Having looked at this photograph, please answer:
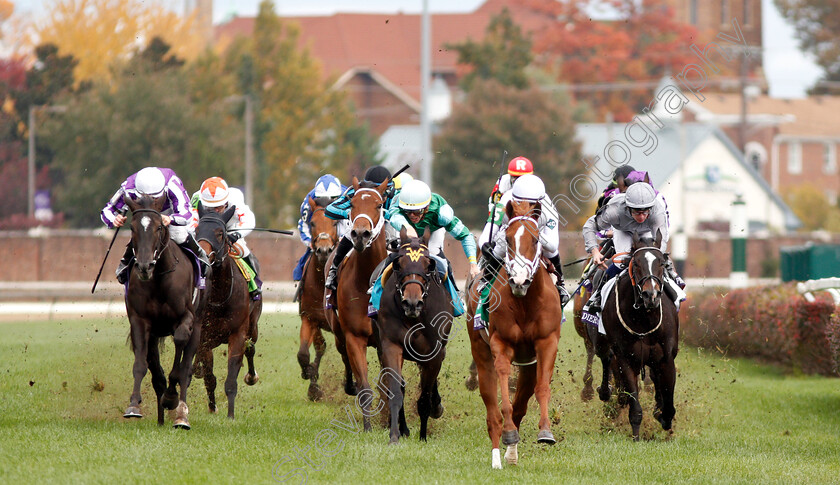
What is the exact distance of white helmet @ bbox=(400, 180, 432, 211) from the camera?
359 inches

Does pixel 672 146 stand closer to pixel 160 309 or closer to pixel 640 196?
pixel 640 196

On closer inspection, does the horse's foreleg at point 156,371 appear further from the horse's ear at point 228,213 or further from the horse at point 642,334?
the horse at point 642,334

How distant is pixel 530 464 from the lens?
828cm

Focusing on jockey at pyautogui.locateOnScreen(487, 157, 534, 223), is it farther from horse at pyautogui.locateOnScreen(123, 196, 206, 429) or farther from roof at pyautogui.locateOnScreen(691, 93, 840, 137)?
roof at pyautogui.locateOnScreen(691, 93, 840, 137)

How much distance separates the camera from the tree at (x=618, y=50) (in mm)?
55594

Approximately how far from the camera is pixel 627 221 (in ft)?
33.4

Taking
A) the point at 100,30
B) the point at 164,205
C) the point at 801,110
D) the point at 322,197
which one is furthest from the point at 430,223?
the point at 801,110

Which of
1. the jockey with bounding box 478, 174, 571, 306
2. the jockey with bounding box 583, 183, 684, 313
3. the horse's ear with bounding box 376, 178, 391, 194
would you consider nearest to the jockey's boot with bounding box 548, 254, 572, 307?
the jockey with bounding box 478, 174, 571, 306

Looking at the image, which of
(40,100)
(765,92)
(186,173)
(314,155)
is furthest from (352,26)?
(40,100)

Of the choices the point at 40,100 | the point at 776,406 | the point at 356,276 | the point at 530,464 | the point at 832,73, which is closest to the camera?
the point at 530,464

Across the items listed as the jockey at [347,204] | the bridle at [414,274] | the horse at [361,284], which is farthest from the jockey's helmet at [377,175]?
the bridle at [414,274]

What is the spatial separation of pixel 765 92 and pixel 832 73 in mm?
10122

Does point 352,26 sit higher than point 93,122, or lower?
higher

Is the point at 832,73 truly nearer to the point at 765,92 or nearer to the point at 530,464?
the point at 765,92
